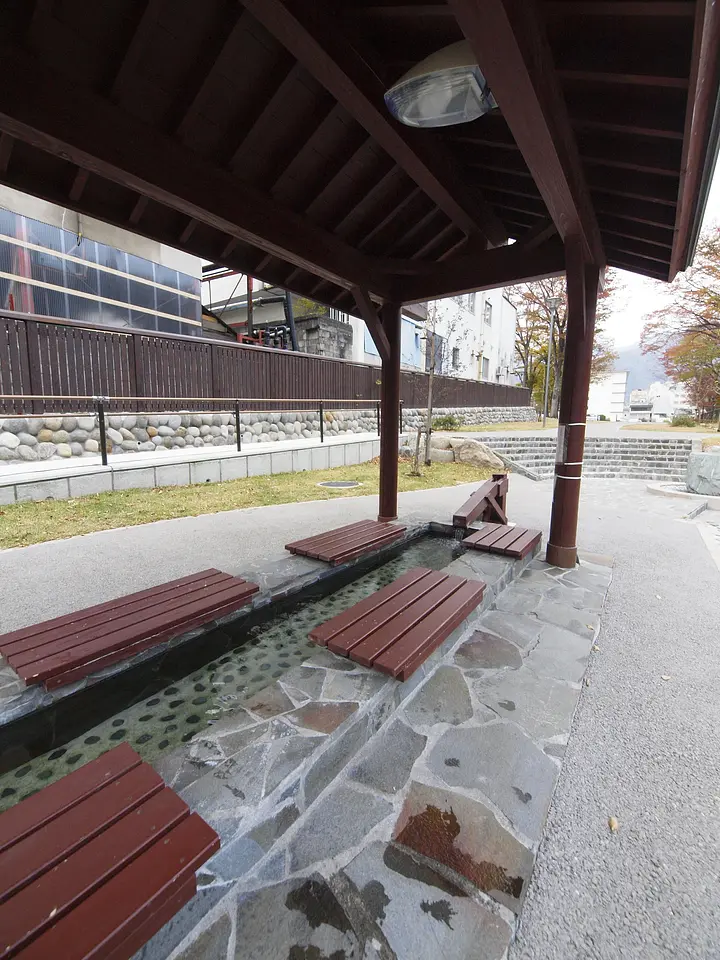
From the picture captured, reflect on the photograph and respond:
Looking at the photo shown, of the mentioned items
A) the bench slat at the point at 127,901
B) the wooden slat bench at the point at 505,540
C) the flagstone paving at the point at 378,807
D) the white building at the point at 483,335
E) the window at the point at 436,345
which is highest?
the white building at the point at 483,335

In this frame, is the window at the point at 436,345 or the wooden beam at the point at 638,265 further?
the window at the point at 436,345

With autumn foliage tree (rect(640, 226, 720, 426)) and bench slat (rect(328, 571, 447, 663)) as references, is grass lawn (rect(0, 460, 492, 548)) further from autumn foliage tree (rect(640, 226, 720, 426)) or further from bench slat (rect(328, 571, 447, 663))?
autumn foliage tree (rect(640, 226, 720, 426))

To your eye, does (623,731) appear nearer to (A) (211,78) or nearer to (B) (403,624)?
(B) (403,624)

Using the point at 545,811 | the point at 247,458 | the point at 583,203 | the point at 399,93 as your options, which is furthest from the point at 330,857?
the point at 247,458

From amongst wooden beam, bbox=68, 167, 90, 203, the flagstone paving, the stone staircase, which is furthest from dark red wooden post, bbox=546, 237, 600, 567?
the stone staircase

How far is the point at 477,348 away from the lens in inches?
1130

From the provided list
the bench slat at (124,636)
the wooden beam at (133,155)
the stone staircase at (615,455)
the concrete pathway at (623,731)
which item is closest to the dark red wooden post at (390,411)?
the concrete pathway at (623,731)

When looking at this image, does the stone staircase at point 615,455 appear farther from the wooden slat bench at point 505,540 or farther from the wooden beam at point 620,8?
the wooden beam at point 620,8

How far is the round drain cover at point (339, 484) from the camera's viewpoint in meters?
8.71

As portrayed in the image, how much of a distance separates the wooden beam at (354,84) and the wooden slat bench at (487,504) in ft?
9.56

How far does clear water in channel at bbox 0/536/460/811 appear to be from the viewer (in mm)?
1968

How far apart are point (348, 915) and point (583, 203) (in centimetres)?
434

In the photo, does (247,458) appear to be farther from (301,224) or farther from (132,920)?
(132,920)

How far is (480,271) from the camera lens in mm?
4324
